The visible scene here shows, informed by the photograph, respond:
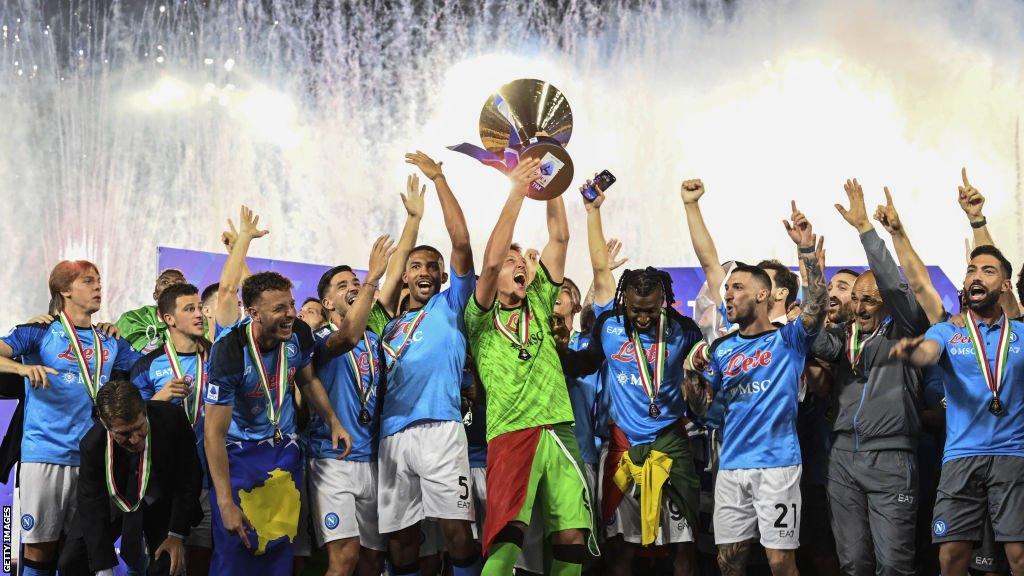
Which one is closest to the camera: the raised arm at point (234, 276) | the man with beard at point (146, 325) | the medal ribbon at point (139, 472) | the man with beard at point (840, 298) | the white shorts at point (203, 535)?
the medal ribbon at point (139, 472)

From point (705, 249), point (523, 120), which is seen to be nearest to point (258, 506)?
point (523, 120)

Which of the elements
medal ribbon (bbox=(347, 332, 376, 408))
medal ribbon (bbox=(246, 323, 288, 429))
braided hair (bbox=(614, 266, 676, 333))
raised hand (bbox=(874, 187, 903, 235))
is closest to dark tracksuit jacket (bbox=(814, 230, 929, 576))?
raised hand (bbox=(874, 187, 903, 235))

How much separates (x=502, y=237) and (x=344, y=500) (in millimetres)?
1808

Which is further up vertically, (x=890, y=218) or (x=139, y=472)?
(x=890, y=218)

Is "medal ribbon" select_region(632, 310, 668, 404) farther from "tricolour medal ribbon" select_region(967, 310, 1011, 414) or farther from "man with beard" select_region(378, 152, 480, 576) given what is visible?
"tricolour medal ribbon" select_region(967, 310, 1011, 414)

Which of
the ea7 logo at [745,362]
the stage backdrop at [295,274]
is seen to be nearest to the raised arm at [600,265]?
the ea7 logo at [745,362]

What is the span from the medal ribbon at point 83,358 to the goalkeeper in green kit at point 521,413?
2.48 metres

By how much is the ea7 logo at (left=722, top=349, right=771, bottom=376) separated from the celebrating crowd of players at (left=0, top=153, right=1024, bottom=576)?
13 millimetres

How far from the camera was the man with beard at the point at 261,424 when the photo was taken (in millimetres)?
5379

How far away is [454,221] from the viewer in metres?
5.50

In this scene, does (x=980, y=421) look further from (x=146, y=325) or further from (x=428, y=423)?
(x=146, y=325)

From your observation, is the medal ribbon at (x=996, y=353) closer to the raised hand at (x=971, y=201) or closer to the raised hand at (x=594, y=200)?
the raised hand at (x=971, y=201)

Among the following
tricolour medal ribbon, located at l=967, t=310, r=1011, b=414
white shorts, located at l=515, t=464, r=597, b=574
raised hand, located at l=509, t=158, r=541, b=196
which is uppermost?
raised hand, located at l=509, t=158, r=541, b=196

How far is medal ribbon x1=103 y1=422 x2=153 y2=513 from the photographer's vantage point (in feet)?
16.4
